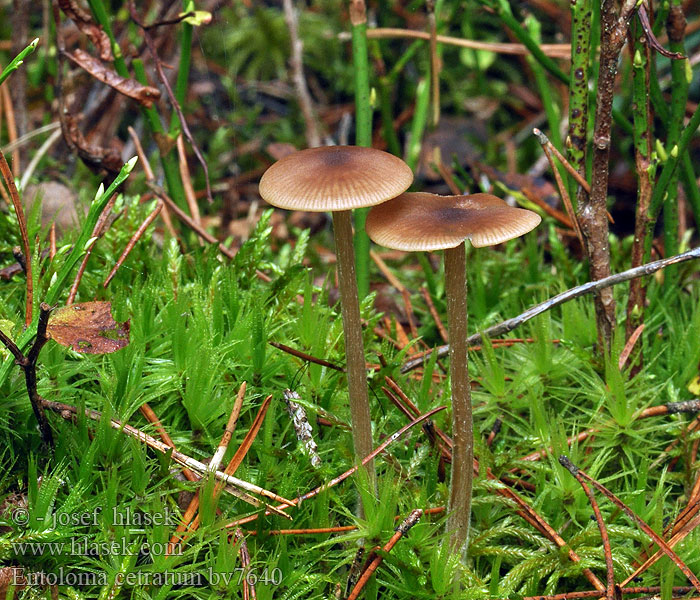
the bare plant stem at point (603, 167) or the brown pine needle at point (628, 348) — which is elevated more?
the bare plant stem at point (603, 167)

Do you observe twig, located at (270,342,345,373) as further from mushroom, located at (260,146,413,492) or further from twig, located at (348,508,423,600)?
twig, located at (348,508,423,600)

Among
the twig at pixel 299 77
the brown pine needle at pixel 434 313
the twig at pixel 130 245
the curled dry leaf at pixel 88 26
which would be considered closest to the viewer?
the twig at pixel 130 245

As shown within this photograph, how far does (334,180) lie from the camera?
1.13 metres

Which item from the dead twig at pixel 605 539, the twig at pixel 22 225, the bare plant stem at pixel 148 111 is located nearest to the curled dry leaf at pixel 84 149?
the bare plant stem at pixel 148 111

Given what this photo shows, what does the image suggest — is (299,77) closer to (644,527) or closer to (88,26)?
(88,26)

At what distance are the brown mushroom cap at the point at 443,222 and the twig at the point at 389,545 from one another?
0.51 m

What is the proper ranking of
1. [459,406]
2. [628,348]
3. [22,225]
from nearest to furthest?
1. [22,225]
2. [459,406]
3. [628,348]

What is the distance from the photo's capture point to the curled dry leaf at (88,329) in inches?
44.2

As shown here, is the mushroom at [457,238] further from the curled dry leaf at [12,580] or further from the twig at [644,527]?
the curled dry leaf at [12,580]

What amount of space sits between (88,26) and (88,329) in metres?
1.09

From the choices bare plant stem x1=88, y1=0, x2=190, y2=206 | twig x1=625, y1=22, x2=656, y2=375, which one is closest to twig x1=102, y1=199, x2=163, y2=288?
bare plant stem x1=88, y1=0, x2=190, y2=206

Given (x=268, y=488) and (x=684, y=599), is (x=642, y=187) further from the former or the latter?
(x=268, y=488)

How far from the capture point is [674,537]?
136 centimetres

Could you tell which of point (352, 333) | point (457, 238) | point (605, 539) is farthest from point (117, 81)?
point (605, 539)
